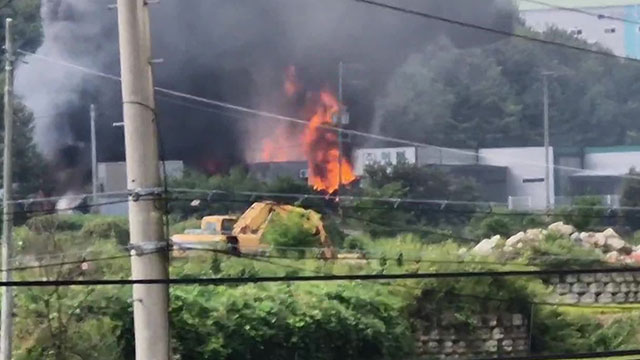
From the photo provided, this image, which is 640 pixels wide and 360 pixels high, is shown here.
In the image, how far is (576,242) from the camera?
884 inches

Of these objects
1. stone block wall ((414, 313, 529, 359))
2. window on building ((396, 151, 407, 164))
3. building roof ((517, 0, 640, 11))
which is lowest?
stone block wall ((414, 313, 529, 359))

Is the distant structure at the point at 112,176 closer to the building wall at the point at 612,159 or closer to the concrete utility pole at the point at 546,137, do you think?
the concrete utility pole at the point at 546,137

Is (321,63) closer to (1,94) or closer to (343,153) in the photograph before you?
(343,153)

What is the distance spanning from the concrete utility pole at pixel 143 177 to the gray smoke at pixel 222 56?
16.8 m

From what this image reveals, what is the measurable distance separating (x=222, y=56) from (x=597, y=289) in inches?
385

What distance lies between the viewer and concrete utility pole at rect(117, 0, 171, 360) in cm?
666

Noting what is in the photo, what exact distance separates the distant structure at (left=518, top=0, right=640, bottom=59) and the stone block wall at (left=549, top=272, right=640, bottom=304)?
727 cm

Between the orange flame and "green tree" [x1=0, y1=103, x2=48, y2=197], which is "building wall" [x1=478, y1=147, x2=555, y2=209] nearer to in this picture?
the orange flame

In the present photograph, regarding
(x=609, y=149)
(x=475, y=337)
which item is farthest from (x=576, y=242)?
(x=475, y=337)

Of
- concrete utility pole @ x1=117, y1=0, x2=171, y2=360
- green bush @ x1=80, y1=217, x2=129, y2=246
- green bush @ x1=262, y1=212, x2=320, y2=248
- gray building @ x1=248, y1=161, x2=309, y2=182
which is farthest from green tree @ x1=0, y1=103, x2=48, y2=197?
concrete utility pole @ x1=117, y1=0, x2=171, y2=360

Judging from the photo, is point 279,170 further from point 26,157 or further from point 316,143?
point 26,157

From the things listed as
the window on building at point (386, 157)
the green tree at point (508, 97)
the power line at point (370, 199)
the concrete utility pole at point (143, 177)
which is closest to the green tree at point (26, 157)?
the power line at point (370, 199)

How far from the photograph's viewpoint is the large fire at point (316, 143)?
23.9m

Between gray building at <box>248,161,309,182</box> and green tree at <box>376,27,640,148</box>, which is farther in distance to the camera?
green tree at <box>376,27,640,148</box>
